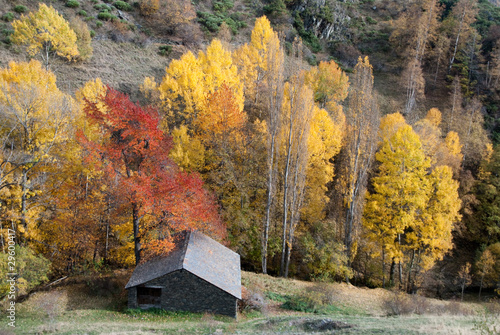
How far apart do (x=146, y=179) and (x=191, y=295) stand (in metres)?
6.11

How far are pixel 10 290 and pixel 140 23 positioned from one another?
4725 cm

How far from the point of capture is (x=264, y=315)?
52.9ft

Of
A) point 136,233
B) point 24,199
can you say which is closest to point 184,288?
point 136,233

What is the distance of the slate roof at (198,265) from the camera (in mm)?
15000

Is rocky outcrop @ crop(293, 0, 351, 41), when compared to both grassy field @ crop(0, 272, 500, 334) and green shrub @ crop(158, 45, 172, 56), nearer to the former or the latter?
green shrub @ crop(158, 45, 172, 56)

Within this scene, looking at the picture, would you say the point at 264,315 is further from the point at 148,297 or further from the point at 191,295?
the point at 148,297

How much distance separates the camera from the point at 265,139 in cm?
2527

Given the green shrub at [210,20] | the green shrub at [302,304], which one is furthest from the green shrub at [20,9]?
the green shrub at [302,304]

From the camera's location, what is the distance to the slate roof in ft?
49.2

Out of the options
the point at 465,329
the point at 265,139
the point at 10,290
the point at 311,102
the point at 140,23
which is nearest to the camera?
the point at 465,329

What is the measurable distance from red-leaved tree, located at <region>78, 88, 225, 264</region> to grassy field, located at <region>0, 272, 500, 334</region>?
3.21 meters

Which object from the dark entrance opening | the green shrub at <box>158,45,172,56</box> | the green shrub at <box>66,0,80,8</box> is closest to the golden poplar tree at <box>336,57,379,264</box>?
the dark entrance opening

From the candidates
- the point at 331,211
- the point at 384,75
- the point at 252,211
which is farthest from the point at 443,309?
the point at 384,75

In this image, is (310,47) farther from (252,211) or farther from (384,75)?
(252,211)
